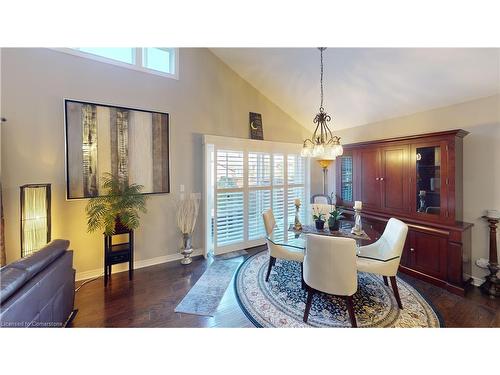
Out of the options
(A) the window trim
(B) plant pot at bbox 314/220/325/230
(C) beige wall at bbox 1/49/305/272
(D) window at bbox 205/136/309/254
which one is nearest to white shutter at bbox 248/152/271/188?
(D) window at bbox 205/136/309/254

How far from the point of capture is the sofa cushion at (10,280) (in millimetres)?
1168

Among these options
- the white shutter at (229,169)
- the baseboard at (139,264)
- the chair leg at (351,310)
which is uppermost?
the white shutter at (229,169)

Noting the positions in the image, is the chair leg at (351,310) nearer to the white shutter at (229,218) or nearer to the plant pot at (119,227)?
the white shutter at (229,218)

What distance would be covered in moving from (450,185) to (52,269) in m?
4.22

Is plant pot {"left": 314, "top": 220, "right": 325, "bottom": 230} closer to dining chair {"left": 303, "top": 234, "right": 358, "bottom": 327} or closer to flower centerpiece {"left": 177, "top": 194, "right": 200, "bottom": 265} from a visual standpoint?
dining chair {"left": 303, "top": 234, "right": 358, "bottom": 327}

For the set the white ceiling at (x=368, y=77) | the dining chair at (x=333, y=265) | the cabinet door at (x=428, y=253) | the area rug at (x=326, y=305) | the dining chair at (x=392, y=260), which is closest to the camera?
the dining chair at (x=333, y=265)

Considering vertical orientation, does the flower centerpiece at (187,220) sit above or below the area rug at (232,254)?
above

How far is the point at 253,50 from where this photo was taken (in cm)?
306

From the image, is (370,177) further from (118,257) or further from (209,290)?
(118,257)

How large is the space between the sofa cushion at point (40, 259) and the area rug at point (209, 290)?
1195mm

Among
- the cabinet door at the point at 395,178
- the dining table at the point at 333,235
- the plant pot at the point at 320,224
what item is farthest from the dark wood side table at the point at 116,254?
the cabinet door at the point at 395,178

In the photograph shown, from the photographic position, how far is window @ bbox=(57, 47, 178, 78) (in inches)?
103
